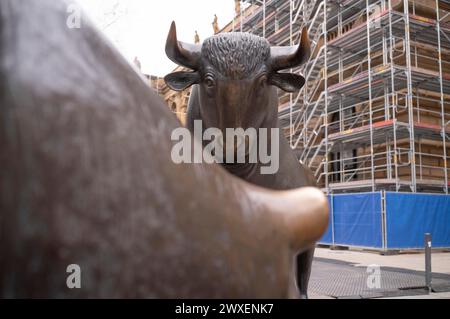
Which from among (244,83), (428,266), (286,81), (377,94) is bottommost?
(428,266)

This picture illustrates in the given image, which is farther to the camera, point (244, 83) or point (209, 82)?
point (209, 82)

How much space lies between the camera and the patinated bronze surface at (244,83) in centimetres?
174

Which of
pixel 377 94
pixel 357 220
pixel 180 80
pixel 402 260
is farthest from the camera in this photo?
pixel 377 94

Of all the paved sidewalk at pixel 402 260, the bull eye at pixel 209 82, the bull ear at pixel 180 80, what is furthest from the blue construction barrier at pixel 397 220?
the bull eye at pixel 209 82

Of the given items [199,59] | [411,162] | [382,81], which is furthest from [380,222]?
[199,59]

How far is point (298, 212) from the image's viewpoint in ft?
1.99

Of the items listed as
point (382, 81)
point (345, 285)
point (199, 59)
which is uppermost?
point (382, 81)

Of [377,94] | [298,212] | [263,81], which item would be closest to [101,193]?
[298,212]

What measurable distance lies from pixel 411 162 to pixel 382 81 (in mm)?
2758

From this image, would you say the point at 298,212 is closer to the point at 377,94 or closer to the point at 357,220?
the point at 357,220

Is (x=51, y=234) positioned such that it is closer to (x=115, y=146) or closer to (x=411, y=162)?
(x=115, y=146)

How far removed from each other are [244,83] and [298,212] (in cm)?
118
